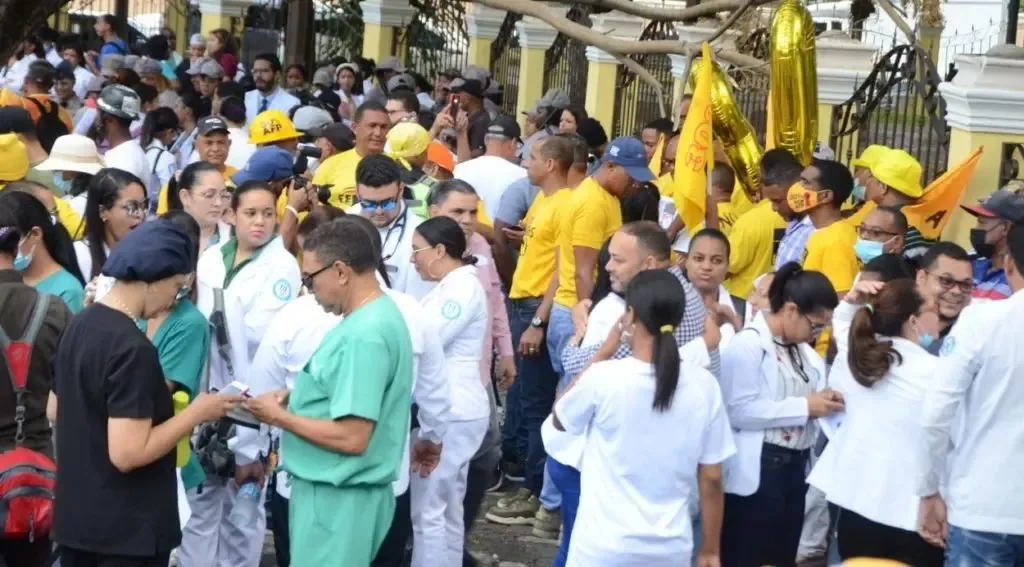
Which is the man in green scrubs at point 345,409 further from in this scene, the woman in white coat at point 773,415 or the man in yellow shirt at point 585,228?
the man in yellow shirt at point 585,228

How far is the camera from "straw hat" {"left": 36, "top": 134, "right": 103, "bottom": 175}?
8734 millimetres

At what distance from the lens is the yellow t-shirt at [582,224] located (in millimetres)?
8609

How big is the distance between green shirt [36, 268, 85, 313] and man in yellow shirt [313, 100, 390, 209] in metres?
3.31

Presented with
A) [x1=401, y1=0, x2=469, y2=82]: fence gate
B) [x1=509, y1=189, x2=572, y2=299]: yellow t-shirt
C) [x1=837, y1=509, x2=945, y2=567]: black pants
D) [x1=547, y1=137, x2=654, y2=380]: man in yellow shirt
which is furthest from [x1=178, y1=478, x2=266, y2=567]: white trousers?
[x1=401, y1=0, x2=469, y2=82]: fence gate

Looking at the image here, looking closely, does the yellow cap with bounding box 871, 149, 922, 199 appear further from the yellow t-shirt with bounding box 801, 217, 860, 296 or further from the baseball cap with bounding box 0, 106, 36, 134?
the baseball cap with bounding box 0, 106, 36, 134

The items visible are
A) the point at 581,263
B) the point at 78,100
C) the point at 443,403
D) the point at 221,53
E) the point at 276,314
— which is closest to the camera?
the point at 443,403

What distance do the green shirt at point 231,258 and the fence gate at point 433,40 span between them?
13174 millimetres

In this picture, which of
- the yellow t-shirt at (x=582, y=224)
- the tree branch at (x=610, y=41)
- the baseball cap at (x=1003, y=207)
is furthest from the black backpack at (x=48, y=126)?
the baseball cap at (x=1003, y=207)

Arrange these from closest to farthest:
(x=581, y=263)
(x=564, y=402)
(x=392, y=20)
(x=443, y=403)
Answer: (x=564, y=402) < (x=443, y=403) < (x=581, y=263) < (x=392, y=20)

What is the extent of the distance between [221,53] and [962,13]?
69.2ft

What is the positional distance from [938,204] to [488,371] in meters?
2.69

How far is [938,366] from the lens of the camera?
577 centimetres

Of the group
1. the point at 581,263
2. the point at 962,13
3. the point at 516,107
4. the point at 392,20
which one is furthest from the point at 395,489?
the point at 962,13

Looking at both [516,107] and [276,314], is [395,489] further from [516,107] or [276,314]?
[516,107]
